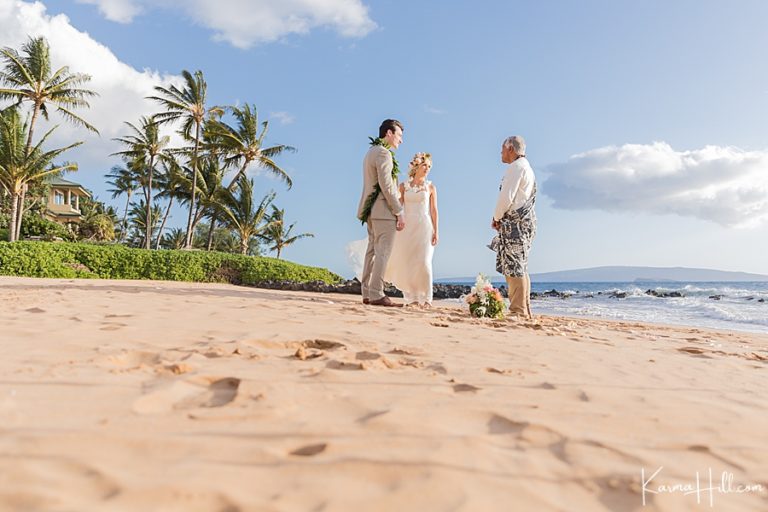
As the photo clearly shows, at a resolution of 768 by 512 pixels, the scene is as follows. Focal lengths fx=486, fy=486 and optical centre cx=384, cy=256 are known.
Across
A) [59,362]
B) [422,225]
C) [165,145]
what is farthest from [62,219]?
[59,362]

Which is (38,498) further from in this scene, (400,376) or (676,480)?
(676,480)

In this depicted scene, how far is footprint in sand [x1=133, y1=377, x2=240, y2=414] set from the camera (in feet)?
5.46

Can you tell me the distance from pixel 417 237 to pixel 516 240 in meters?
1.58

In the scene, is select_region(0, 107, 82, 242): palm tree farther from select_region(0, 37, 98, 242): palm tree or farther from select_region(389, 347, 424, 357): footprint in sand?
select_region(389, 347, 424, 357): footprint in sand

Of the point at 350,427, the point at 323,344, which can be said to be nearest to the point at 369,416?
the point at 350,427

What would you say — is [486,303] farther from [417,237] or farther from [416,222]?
[416,222]

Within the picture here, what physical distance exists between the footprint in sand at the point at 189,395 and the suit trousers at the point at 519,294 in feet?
Answer: 14.4

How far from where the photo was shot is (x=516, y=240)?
5730 mm

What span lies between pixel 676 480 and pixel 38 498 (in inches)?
64.7

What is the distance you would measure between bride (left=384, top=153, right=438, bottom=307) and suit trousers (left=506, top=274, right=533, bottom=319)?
1.34 metres

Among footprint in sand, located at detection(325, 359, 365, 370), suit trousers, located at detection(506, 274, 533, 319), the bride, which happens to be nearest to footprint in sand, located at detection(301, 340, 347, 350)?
footprint in sand, located at detection(325, 359, 365, 370)

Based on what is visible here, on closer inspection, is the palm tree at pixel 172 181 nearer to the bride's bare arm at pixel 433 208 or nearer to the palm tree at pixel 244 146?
the palm tree at pixel 244 146

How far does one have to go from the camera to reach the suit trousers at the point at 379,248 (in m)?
6.11

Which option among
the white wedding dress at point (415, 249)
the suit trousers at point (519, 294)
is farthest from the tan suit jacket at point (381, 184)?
the suit trousers at point (519, 294)
